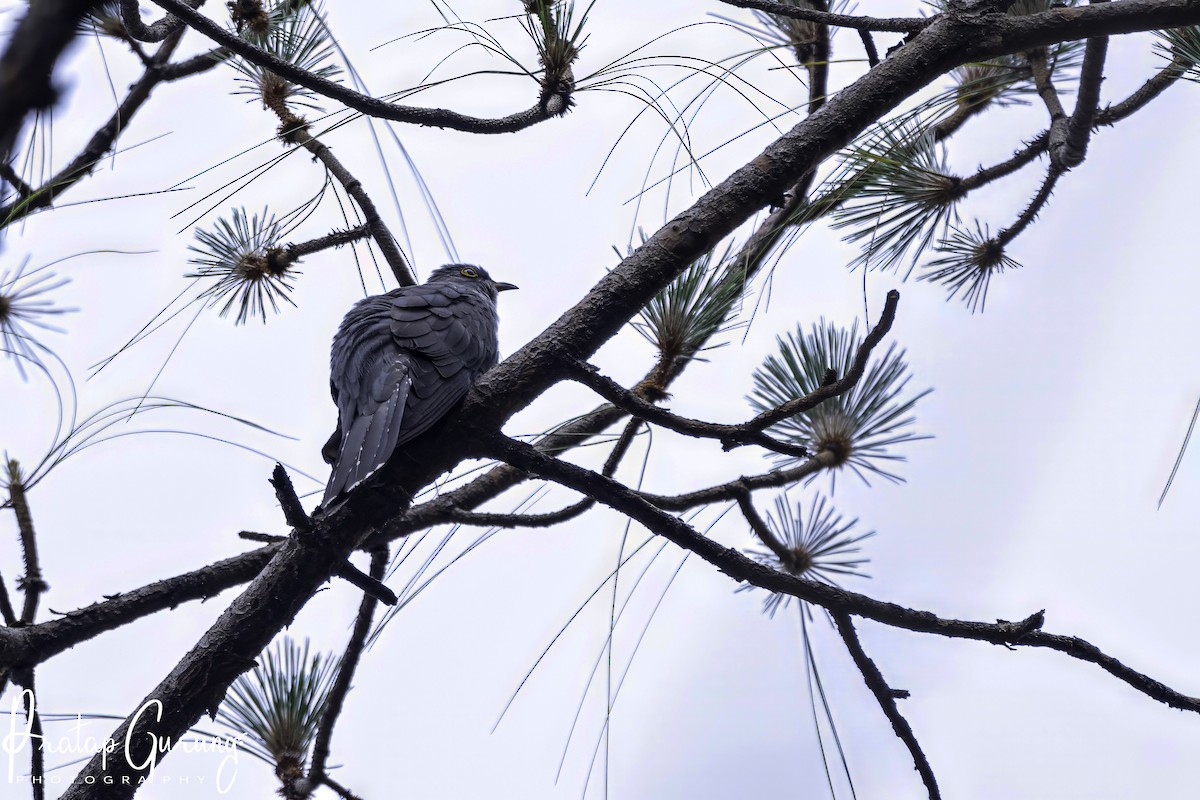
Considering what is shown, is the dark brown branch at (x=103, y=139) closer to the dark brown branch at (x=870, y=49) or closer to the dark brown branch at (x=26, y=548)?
the dark brown branch at (x=26, y=548)

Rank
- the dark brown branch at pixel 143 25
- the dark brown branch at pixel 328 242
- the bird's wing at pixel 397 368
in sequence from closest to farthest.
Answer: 1. the bird's wing at pixel 397 368
2. the dark brown branch at pixel 143 25
3. the dark brown branch at pixel 328 242

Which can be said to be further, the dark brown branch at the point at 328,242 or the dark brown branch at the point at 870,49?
the dark brown branch at the point at 328,242

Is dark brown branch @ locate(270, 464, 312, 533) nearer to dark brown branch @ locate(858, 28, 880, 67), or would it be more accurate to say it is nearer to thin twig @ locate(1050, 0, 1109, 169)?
dark brown branch @ locate(858, 28, 880, 67)

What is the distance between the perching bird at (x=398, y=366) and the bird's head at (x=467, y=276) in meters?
0.70

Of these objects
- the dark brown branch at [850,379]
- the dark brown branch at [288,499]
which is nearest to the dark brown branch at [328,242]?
the dark brown branch at [288,499]

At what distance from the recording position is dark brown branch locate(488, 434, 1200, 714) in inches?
61.6

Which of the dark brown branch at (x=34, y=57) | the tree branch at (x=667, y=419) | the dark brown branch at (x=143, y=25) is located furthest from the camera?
the dark brown branch at (x=143, y=25)

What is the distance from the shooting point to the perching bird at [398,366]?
1715 mm

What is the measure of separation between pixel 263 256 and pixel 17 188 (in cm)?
79

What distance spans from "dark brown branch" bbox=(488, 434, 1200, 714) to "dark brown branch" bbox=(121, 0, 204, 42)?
1.27 meters

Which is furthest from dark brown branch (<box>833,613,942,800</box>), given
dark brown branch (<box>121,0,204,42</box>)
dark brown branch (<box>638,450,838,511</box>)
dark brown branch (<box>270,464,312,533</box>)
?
dark brown branch (<box>121,0,204,42</box>)

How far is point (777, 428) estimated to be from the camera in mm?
2398

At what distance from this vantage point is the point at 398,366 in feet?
A: 6.41

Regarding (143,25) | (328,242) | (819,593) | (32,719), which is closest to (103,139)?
(143,25)
